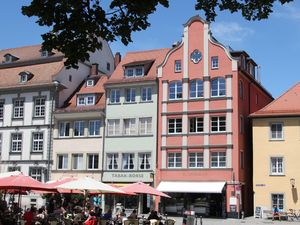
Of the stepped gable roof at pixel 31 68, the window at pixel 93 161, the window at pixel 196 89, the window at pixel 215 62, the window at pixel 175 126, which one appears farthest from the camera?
the stepped gable roof at pixel 31 68

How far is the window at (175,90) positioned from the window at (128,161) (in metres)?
5.92

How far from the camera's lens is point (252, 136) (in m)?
43.1

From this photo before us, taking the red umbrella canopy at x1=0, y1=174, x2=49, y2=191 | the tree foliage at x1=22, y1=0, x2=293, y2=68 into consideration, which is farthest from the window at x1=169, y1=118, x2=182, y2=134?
the tree foliage at x1=22, y1=0, x2=293, y2=68

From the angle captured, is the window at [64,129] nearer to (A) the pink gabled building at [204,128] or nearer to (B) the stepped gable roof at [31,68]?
(B) the stepped gable roof at [31,68]

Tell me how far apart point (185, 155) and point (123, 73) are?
9953 mm

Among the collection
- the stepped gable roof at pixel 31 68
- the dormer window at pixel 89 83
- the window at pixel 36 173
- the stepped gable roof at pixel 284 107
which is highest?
the stepped gable roof at pixel 31 68

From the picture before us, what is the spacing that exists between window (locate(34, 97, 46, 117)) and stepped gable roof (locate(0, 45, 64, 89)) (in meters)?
1.45

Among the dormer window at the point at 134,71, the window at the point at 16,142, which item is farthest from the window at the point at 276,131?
the window at the point at 16,142

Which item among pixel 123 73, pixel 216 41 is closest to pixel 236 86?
pixel 216 41

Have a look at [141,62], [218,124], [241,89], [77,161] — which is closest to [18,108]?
[77,161]

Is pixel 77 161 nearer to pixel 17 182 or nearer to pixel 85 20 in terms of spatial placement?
pixel 17 182

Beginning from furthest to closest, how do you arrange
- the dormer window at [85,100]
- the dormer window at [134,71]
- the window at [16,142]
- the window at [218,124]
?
the window at [16,142] < the dormer window at [85,100] < the dormer window at [134,71] < the window at [218,124]

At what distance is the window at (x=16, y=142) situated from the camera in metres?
49.7

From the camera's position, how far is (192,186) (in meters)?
41.0
